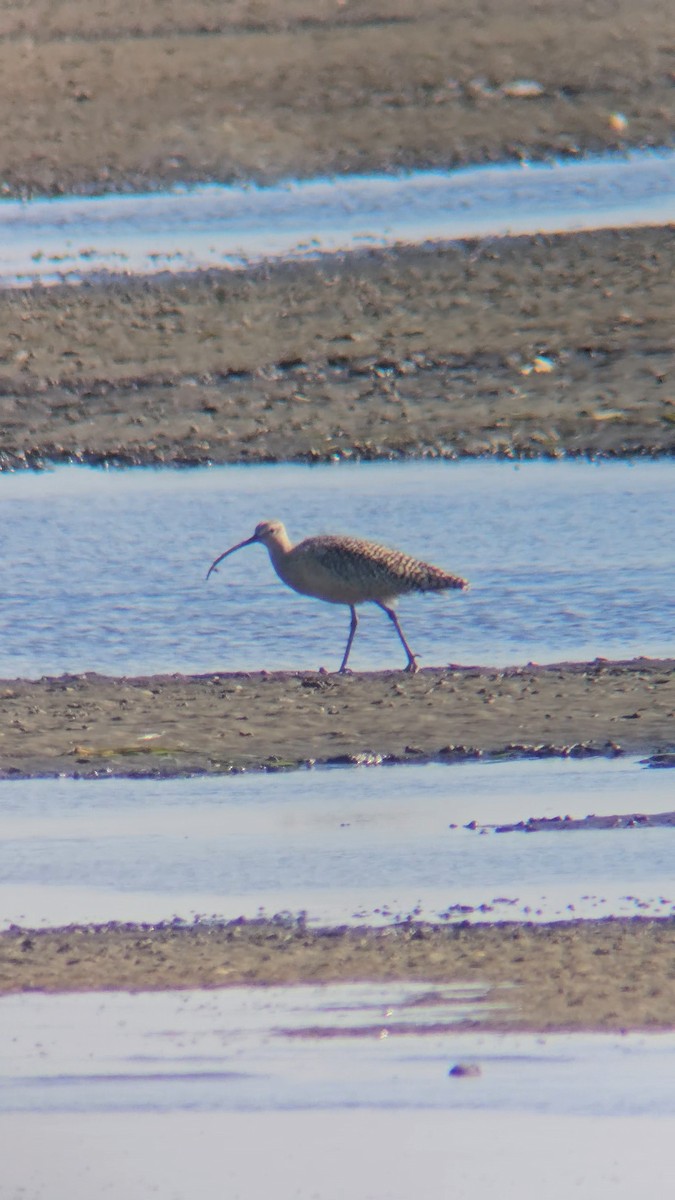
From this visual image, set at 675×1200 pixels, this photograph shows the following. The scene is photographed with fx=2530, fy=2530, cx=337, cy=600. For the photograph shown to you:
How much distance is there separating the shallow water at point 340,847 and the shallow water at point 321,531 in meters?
1.96

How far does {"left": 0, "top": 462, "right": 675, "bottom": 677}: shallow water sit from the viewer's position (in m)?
10.7

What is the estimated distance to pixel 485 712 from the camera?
30.5ft

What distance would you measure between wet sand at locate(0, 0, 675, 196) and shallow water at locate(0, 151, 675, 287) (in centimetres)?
39

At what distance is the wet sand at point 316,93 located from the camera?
76.0 feet

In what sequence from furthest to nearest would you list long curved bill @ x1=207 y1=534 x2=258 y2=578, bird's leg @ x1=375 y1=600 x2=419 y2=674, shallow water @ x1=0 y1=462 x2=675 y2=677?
long curved bill @ x1=207 y1=534 x2=258 y2=578 < shallow water @ x1=0 y1=462 x2=675 y2=677 < bird's leg @ x1=375 y1=600 x2=419 y2=674

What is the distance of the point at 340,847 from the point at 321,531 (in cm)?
565

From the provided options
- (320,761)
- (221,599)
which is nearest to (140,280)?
(221,599)

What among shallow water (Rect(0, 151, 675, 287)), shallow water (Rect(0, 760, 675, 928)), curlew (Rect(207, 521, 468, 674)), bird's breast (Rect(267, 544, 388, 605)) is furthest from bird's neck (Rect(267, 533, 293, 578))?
shallow water (Rect(0, 151, 675, 287))

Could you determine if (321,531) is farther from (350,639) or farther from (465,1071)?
(465,1071)

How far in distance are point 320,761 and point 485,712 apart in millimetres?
817

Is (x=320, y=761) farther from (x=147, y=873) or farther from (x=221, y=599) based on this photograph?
(x=221, y=599)

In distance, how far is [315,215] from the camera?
70.6ft

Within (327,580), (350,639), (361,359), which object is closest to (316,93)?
(361,359)

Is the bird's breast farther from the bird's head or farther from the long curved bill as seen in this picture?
the long curved bill
